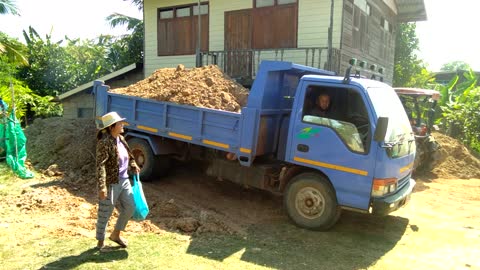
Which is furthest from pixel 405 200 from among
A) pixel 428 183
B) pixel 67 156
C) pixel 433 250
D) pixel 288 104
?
pixel 67 156

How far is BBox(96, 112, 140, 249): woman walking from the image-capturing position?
439 cm

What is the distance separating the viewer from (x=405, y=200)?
562 centimetres

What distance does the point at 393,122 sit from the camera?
5.43 meters

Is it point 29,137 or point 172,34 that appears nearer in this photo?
point 29,137

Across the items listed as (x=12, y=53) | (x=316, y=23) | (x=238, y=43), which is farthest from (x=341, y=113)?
(x=12, y=53)

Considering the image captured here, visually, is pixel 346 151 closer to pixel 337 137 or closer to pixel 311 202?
pixel 337 137

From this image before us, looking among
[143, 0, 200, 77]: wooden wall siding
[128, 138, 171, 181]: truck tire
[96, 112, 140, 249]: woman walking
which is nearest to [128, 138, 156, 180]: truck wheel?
[128, 138, 171, 181]: truck tire

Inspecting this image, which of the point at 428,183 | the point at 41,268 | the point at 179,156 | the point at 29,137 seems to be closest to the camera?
the point at 41,268

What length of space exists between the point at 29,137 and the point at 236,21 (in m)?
6.68

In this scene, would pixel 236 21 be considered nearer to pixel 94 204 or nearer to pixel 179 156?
pixel 179 156

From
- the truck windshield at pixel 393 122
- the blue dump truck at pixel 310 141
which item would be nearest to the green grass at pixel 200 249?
the blue dump truck at pixel 310 141

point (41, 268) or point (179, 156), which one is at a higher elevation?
point (179, 156)

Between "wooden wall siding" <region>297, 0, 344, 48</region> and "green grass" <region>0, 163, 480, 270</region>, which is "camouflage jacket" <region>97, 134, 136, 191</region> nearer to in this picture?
"green grass" <region>0, 163, 480, 270</region>

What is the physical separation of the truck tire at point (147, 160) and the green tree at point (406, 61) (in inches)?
682
